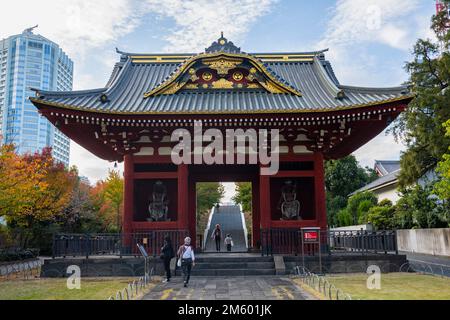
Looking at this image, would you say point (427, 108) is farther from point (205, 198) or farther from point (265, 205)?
point (205, 198)

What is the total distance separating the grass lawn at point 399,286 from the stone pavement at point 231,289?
4.56ft

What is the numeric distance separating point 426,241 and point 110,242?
21.5 meters

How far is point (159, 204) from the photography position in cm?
1762

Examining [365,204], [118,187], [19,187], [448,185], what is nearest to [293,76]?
[448,185]

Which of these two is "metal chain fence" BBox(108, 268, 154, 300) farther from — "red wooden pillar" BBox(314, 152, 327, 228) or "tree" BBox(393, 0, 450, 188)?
"tree" BBox(393, 0, 450, 188)

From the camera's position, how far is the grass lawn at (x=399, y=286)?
31.6ft

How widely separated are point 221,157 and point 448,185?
10.2m

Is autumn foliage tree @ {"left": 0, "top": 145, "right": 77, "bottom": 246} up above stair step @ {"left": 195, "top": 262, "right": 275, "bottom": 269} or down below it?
above

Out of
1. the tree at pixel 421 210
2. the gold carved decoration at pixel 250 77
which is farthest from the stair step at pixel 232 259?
the tree at pixel 421 210

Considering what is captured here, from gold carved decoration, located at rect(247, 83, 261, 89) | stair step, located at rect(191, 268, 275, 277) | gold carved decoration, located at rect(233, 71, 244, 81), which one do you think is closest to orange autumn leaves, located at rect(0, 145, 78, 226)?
stair step, located at rect(191, 268, 275, 277)

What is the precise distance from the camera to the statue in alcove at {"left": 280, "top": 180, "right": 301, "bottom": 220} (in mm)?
17719

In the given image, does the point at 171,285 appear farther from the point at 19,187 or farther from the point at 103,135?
the point at 19,187

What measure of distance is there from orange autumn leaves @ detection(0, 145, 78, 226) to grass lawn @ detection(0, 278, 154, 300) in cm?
769

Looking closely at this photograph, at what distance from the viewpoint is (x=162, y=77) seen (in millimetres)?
21422
